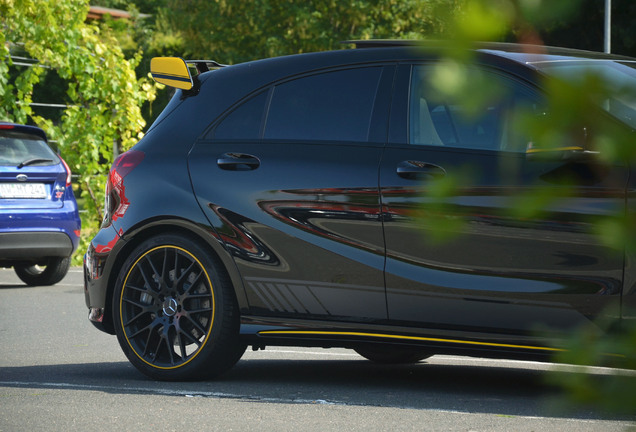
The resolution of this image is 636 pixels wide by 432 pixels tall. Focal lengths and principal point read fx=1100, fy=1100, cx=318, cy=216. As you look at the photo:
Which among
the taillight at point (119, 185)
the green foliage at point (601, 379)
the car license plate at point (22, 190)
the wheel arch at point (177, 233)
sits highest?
the green foliage at point (601, 379)

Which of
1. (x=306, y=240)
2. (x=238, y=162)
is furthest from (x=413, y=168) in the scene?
(x=238, y=162)

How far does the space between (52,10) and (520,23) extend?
1679 cm

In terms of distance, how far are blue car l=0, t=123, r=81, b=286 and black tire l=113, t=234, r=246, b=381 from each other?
5.78 m

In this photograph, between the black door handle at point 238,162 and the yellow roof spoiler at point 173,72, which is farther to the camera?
the yellow roof spoiler at point 173,72

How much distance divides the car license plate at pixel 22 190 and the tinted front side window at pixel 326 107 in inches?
252

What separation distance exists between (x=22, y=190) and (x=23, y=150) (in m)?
0.45

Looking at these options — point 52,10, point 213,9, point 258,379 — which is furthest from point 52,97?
point 258,379

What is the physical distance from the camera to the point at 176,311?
5.55m

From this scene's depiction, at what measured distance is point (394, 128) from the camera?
5176 mm

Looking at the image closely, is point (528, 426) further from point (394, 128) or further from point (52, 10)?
point (52, 10)

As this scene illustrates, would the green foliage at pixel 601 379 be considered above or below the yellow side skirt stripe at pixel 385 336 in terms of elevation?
above

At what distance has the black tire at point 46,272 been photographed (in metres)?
12.4

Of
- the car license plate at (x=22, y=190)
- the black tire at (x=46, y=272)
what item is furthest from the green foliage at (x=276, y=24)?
the car license plate at (x=22, y=190)

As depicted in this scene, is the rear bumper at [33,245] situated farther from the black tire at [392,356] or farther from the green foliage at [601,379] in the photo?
the green foliage at [601,379]
